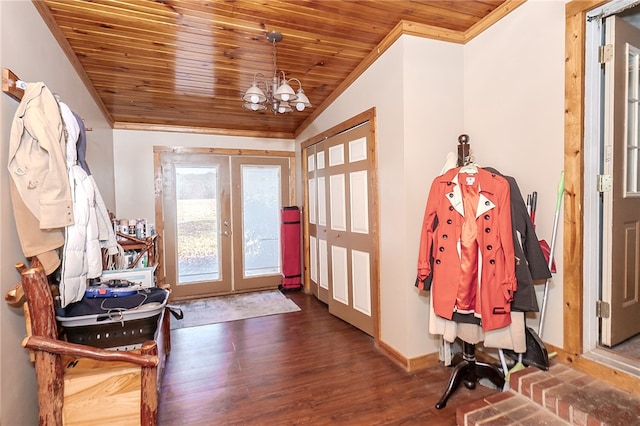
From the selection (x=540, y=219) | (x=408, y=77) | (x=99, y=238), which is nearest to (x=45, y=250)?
(x=99, y=238)

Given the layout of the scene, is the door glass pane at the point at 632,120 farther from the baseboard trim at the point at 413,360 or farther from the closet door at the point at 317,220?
the closet door at the point at 317,220

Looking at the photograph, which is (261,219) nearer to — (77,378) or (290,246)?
(290,246)

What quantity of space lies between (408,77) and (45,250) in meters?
2.49

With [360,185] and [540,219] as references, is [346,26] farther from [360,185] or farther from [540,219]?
[540,219]

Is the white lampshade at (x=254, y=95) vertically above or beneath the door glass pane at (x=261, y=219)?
above

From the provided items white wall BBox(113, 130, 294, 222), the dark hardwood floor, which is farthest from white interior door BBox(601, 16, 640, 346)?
white wall BBox(113, 130, 294, 222)

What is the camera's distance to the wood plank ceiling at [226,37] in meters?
2.03

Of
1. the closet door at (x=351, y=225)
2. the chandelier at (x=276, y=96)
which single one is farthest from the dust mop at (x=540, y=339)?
the chandelier at (x=276, y=96)

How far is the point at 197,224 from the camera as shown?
4555 mm

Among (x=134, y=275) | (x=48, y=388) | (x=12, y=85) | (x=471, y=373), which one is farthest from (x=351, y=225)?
(x=12, y=85)

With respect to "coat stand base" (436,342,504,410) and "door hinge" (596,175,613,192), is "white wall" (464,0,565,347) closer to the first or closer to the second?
"door hinge" (596,175,613,192)

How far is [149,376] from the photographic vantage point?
147cm

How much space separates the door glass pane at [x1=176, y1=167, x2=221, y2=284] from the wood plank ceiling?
1329 mm

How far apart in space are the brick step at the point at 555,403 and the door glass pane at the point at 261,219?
11.8 feet
